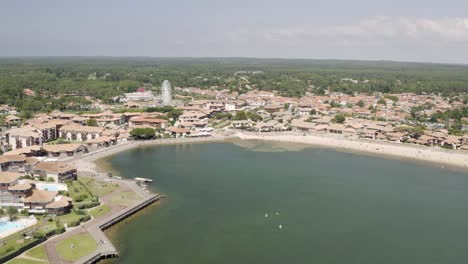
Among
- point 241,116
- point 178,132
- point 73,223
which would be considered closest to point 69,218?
point 73,223

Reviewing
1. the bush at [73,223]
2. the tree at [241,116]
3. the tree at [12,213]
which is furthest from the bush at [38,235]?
the tree at [241,116]

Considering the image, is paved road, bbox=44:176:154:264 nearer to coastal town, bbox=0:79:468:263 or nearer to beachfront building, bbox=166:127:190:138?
coastal town, bbox=0:79:468:263

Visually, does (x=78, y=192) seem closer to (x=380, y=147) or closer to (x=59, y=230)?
(x=59, y=230)

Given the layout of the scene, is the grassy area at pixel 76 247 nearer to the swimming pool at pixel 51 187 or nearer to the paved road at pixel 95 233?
the paved road at pixel 95 233

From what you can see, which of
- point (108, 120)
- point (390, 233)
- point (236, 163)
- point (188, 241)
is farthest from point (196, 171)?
point (108, 120)

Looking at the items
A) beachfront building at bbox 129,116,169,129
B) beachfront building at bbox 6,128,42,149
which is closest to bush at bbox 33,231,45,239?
beachfront building at bbox 6,128,42,149

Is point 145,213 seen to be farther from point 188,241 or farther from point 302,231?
point 302,231
